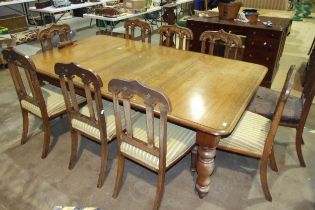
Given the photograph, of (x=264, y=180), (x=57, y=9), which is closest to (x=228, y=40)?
(x=264, y=180)

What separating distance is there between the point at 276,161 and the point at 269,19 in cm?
208

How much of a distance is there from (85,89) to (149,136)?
1.61ft

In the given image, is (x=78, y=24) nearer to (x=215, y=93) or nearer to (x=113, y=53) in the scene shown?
(x=113, y=53)

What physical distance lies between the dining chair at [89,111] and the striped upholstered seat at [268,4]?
11.4 feet

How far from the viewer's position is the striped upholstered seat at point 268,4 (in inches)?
168

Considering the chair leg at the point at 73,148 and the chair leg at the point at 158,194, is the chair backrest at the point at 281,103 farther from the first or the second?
the chair leg at the point at 73,148

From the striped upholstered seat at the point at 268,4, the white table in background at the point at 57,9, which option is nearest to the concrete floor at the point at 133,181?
the striped upholstered seat at the point at 268,4

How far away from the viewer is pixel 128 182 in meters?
1.96

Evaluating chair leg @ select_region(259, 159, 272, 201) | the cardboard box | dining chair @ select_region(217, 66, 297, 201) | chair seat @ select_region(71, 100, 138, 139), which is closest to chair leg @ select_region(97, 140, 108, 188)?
chair seat @ select_region(71, 100, 138, 139)

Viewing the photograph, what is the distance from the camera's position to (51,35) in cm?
250

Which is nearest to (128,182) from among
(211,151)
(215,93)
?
(211,151)

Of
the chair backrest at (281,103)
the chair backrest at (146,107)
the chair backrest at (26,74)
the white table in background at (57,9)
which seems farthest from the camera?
the white table in background at (57,9)

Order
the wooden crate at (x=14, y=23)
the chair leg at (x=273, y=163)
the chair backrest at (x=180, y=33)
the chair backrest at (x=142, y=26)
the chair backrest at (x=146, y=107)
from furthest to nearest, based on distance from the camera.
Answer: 1. the wooden crate at (x=14, y=23)
2. the chair backrest at (x=142, y=26)
3. the chair backrest at (x=180, y=33)
4. the chair leg at (x=273, y=163)
5. the chair backrest at (x=146, y=107)

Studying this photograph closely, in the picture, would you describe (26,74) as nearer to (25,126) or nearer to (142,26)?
(25,126)
